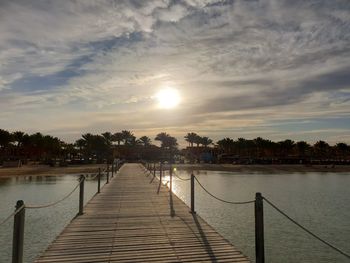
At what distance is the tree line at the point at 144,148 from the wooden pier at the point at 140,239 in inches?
3004

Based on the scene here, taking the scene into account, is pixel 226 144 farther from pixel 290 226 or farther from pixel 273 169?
pixel 290 226

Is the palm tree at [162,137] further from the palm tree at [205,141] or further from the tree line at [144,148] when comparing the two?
the palm tree at [205,141]

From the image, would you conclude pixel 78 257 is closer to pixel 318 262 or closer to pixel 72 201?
pixel 318 262

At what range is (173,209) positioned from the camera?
13.9 m

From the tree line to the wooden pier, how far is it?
76.3m

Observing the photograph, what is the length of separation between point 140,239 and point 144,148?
117306 mm

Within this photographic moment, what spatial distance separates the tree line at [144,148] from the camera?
102 m

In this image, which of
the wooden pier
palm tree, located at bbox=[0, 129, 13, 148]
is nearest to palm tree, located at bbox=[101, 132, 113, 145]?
palm tree, located at bbox=[0, 129, 13, 148]

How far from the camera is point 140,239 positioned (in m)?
9.13

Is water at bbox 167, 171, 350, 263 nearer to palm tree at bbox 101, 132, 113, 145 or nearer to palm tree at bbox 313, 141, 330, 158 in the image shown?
palm tree at bbox 101, 132, 113, 145

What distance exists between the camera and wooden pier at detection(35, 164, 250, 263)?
299 inches

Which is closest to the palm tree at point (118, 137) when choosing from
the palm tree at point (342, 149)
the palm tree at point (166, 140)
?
the palm tree at point (166, 140)

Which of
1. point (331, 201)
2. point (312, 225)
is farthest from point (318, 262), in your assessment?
point (331, 201)

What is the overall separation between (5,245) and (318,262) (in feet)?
36.8
